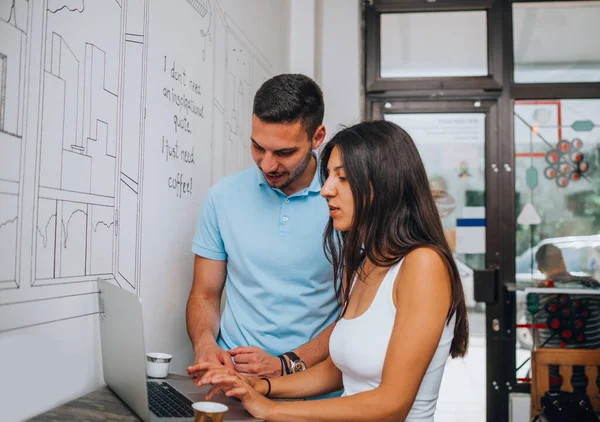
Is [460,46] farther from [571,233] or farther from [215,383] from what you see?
[215,383]

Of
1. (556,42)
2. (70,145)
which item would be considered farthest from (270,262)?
(556,42)

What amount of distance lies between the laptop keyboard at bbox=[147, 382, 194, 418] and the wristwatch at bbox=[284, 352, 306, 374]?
1.25ft

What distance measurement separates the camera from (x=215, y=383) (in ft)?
4.01

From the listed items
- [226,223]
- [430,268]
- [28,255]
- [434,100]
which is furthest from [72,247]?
[434,100]

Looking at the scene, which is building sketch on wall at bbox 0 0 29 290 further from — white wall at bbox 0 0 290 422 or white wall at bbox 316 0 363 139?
white wall at bbox 316 0 363 139

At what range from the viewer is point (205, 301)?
68.5 inches

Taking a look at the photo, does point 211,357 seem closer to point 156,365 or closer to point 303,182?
point 156,365

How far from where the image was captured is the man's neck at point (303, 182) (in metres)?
1.80

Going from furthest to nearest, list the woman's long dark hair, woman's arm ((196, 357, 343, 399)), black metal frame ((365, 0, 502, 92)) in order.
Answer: black metal frame ((365, 0, 502, 92)) → woman's arm ((196, 357, 343, 399)) → the woman's long dark hair

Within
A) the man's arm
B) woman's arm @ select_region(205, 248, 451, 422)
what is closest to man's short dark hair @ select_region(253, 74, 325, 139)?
the man's arm

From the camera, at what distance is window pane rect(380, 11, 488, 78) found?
3.71 meters

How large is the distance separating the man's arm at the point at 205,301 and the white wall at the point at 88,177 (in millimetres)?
71

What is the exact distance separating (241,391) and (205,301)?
570mm

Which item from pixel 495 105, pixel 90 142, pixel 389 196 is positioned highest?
pixel 495 105
